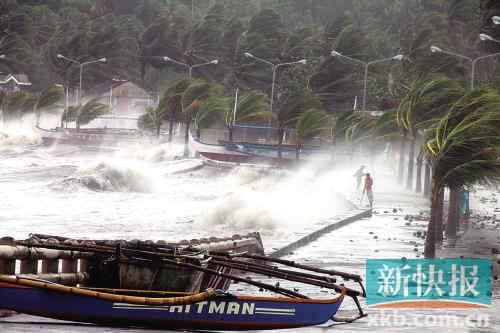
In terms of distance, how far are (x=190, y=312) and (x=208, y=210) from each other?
1107 inches

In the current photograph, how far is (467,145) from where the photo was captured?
2844 cm

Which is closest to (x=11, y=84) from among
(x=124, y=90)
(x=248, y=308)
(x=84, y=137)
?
(x=124, y=90)

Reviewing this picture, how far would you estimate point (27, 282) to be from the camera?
14.0m

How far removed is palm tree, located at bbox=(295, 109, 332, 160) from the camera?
295 feet

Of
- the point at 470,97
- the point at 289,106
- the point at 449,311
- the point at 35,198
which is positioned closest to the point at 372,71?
the point at 289,106

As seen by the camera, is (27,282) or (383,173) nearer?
(27,282)

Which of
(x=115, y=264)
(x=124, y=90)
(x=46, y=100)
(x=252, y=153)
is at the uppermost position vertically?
(x=124, y=90)

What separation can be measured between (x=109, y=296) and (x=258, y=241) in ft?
37.5

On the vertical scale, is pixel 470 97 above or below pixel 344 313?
above

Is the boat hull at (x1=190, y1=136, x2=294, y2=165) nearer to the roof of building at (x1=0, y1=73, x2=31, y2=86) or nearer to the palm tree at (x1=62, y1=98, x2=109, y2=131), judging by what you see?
the palm tree at (x1=62, y1=98, x2=109, y2=131)

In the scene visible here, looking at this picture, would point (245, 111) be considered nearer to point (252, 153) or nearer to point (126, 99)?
point (252, 153)

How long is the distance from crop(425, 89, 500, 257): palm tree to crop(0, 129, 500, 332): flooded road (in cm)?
265

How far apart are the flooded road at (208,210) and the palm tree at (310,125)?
5162mm

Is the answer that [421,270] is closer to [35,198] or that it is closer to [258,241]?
[258,241]
